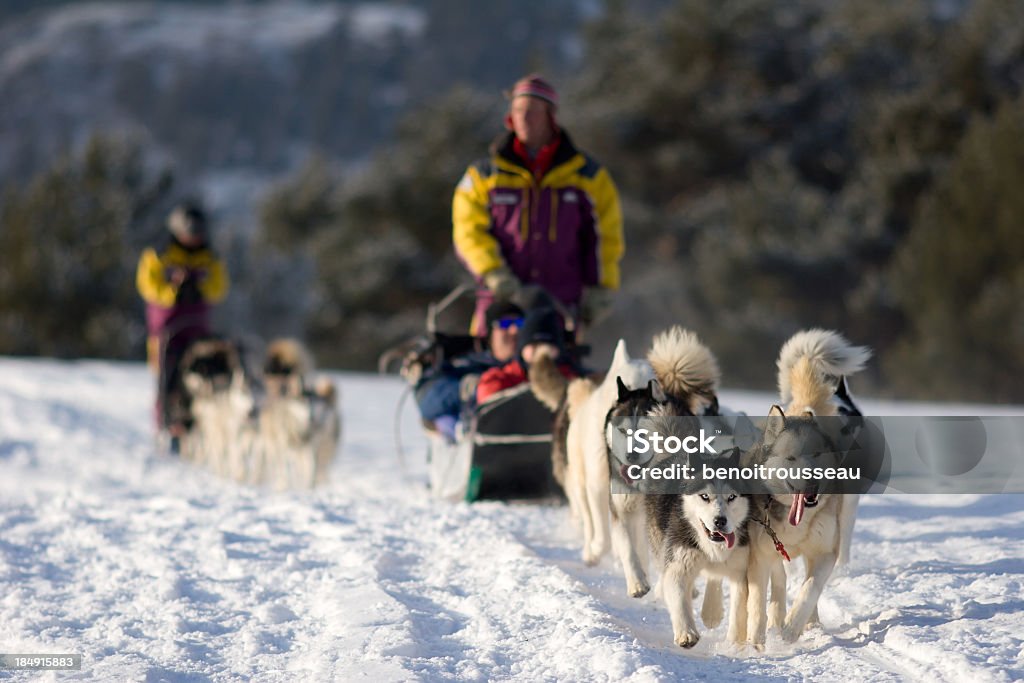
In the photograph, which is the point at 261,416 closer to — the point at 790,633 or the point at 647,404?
the point at 647,404

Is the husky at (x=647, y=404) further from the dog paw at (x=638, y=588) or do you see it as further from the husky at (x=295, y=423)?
the husky at (x=295, y=423)

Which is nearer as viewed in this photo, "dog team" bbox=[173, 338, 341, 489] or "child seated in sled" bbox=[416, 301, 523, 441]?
"child seated in sled" bbox=[416, 301, 523, 441]

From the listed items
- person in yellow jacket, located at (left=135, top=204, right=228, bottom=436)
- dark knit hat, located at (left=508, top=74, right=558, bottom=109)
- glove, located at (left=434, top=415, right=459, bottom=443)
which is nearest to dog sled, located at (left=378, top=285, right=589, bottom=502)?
glove, located at (left=434, top=415, right=459, bottom=443)

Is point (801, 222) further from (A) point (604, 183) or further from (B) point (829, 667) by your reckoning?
(B) point (829, 667)

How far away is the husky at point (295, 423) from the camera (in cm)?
823

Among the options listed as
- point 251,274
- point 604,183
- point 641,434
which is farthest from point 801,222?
point 641,434

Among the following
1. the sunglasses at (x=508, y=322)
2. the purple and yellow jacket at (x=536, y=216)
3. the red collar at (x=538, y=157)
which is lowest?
the sunglasses at (x=508, y=322)

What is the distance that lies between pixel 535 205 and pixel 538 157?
24cm

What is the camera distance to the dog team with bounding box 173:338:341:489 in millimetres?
8281

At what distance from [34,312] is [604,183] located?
2008 cm

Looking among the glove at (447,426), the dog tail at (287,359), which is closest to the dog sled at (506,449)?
the glove at (447,426)

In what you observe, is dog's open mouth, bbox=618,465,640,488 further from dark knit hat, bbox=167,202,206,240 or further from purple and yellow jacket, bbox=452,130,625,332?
dark knit hat, bbox=167,202,206,240

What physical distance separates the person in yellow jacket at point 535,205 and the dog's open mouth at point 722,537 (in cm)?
264

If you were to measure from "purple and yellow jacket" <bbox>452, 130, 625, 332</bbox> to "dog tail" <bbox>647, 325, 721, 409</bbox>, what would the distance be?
6.61 feet
